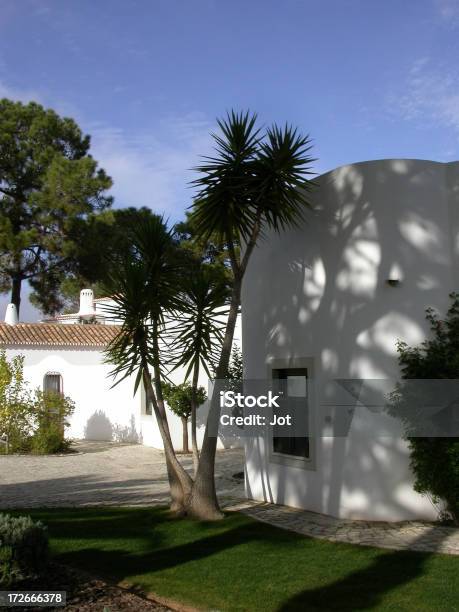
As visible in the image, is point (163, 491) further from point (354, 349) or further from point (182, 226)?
point (182, 226)

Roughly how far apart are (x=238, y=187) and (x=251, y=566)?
5432 millimetres

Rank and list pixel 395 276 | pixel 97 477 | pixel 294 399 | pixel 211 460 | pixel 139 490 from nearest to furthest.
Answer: pixel 395 276 < pixel 211 460 < pixel 294 399 < pixel 139 490 < pixel 97 477

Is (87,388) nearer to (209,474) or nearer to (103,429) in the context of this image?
(103,429)

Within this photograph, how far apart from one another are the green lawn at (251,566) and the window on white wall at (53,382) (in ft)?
52.4

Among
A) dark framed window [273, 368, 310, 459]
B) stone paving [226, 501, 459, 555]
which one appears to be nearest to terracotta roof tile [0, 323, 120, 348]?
dark framed window [273, 368, 310, 459]

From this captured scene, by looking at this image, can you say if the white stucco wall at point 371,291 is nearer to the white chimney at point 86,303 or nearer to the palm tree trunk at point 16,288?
the white chimney at point 86,303

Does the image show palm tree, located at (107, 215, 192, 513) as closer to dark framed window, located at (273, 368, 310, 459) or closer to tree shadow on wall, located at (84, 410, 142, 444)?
dark framed window, located at (273, 368, 310, 459)

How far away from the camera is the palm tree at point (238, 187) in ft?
32.9

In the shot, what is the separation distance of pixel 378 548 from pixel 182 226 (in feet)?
85.1

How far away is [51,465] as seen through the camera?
1897 cm

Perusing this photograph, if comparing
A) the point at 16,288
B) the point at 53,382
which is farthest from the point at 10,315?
the point at 16,288

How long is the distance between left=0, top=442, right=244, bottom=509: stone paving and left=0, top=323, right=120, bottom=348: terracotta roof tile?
4520 millimetres

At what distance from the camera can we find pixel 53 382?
25.8m

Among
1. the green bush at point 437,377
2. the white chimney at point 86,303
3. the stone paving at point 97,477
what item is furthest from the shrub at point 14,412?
the green bush at point 437,377
